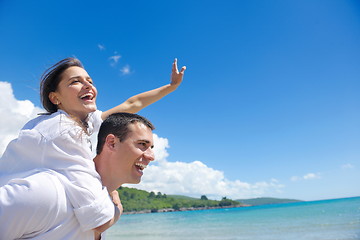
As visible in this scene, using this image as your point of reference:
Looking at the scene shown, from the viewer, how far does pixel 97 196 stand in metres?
1.47

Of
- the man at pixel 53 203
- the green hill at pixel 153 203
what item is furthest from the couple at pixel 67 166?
the green hill at pixel 153 203

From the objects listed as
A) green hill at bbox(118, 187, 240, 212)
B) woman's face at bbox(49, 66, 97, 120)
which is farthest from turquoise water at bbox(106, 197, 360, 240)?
green hill at bbox(118, 187, 240, 212)

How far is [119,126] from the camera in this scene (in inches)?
73.4

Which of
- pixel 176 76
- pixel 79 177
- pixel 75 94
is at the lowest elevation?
pixel 79 177

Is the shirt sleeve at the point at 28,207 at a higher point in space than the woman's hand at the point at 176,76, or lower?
lower

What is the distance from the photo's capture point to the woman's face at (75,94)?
1.95 meters

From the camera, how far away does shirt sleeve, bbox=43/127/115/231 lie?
1.41 m

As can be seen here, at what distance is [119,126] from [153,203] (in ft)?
419

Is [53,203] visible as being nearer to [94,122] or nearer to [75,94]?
[75,94]

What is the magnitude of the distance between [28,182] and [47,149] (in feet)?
0.73

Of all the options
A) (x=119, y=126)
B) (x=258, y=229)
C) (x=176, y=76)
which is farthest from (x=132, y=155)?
(x=258, y=229)

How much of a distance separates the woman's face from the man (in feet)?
1.37

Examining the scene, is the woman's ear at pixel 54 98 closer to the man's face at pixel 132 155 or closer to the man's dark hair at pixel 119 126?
the man's dark hair at pixel 119 126

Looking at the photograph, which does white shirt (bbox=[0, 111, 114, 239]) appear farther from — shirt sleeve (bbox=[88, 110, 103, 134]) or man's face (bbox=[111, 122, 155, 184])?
shirt sleeve (bbox=[88, 110, 103, 134])
